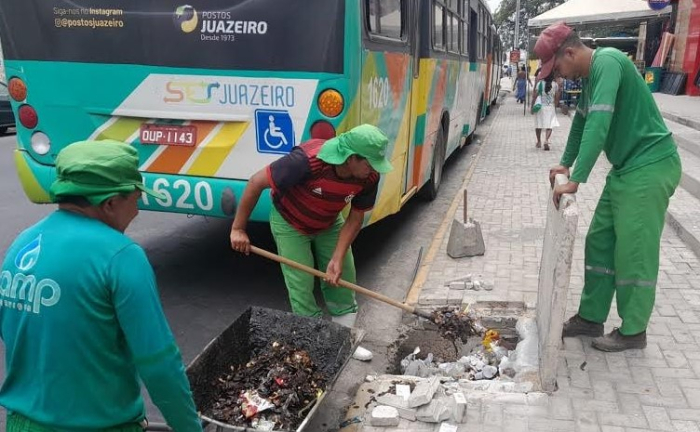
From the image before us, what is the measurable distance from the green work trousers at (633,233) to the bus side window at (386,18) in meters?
2.00

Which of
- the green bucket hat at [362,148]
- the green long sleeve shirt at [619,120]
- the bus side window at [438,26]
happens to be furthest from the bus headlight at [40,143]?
the bus side window at [438,26]

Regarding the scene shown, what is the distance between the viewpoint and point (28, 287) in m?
1.62

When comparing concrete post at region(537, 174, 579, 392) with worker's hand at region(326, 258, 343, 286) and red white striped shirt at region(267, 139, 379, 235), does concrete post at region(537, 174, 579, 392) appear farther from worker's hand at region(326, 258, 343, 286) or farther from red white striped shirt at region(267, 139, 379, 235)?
worker's hand at region(326, 258, 343, 286)

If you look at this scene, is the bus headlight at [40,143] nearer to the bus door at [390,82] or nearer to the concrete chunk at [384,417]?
the bus door at [390,82]

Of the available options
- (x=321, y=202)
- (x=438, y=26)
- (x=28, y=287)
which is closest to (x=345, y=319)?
(x=321, y=202)

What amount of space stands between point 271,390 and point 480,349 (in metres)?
1.62

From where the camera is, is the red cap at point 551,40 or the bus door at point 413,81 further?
the bus door at point 413,81

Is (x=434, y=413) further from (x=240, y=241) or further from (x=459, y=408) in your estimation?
(x=240, y=241)

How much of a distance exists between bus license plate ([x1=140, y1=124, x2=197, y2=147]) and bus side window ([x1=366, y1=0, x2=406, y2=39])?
1518 mm

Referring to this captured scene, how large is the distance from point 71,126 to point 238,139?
1352 millimetres

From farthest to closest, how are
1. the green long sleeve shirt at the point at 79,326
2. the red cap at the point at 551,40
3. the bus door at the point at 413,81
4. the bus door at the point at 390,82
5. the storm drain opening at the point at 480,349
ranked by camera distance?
the bus door at the point at 413,81 → the bus door at the point at 390,82 → the storm drain opening at the point at 480,349 → the red cap at the point at 551,40 → the green long sleeve shirt at the point at 79,326

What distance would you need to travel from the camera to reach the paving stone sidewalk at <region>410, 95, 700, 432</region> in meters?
2.98

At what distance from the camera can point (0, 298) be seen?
1.71 metres

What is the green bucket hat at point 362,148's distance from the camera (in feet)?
9.98
